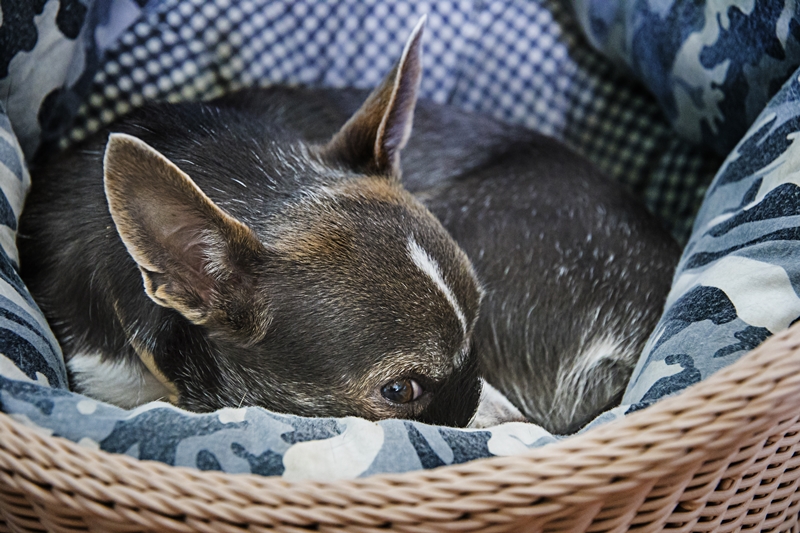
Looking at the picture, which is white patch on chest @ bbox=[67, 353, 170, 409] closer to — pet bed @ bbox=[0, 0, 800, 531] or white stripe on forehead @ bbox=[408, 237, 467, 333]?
pet bed @ bbox=[0, 0, 800, 531]

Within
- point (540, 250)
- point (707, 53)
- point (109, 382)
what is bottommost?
point (109, 382)

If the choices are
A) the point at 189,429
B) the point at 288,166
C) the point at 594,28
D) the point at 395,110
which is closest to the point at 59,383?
the point at 189,429

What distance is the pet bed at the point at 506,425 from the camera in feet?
3.98

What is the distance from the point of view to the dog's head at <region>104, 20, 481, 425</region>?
1.57 m

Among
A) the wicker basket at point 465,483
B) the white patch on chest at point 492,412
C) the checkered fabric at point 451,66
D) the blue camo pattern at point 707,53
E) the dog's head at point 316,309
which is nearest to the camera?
the wicker basket at point 465,483

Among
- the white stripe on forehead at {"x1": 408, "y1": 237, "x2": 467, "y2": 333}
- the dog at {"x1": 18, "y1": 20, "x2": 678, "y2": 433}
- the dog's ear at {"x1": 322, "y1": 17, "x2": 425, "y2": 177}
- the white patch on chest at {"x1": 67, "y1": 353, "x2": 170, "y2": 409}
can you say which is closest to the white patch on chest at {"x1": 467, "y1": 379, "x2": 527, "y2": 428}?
the dog at {"x1": 18, "y1": 20, "x2": 678, "y2": 433}

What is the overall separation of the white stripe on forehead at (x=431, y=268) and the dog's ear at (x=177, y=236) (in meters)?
0.34

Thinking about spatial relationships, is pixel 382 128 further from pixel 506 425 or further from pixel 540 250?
pixel 506 425

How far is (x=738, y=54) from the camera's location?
85.4 inches

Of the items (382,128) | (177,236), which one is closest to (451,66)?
(382,128)

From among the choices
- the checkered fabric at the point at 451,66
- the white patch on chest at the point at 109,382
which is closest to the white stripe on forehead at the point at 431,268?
the white patch on chest at the point at 109,382

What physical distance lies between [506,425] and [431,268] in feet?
1.27

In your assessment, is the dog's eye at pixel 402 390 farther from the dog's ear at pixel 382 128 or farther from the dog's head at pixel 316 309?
Answer: the dog's ear at pixel 382 128

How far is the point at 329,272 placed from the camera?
1.64 m
